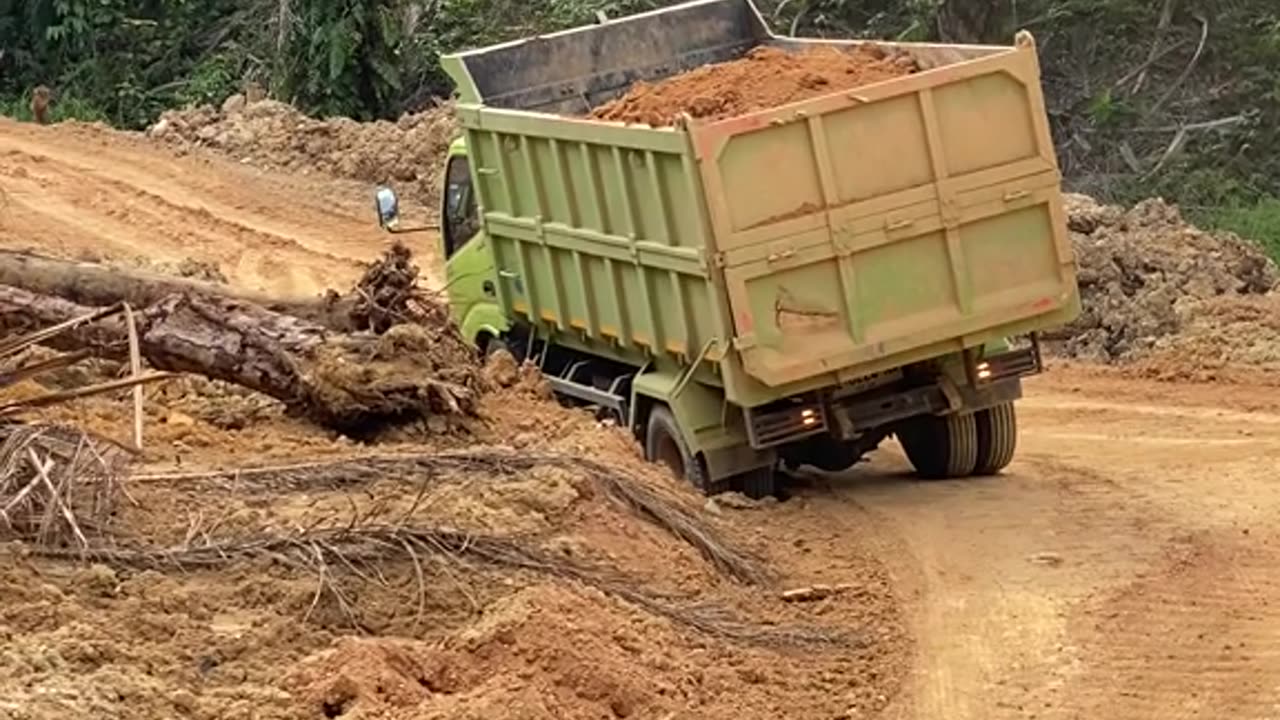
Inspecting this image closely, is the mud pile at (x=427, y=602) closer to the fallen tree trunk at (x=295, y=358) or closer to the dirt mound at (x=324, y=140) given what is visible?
the fallen tree trunk at (x=295, y=358)

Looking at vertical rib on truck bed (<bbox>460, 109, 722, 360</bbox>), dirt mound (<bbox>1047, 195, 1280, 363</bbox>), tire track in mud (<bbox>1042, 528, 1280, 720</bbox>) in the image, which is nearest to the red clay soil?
vertical rib on truck bed (<bbox>460, 109, 722, 360</bbox>)

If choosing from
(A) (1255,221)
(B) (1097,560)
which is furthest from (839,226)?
(A) (1255,221)

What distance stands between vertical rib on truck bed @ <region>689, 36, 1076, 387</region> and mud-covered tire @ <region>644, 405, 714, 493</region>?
3.34ft

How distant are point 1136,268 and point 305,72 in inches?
592

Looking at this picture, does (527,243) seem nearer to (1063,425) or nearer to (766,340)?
(766,340)

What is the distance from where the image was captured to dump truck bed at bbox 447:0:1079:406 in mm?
12398

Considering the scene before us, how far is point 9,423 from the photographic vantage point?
32.9 ft

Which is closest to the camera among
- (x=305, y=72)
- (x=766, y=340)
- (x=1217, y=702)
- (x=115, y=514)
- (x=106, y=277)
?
(x=1217, y=702)

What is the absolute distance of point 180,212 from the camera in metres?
25.8

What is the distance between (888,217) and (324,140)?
669 inches

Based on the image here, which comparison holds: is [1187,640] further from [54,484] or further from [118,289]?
[118,289]

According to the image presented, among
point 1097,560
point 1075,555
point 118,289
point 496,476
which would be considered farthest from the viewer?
point 118,289

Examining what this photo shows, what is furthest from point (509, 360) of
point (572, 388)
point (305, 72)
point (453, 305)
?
point (305, 72)

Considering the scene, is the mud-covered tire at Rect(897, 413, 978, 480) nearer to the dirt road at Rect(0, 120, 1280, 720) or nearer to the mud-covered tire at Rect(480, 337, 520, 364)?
the dirt road at Rect(0, 120, 1280, 720)
